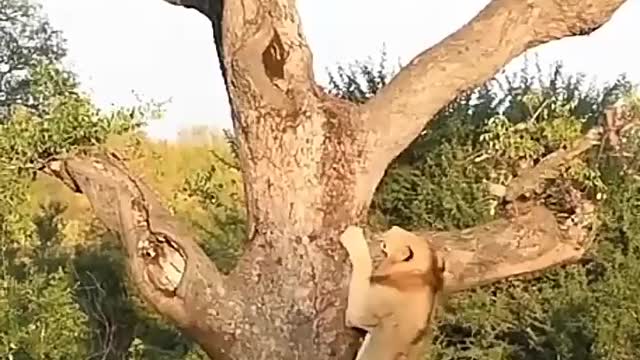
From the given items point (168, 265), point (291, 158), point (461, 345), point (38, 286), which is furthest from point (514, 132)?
point (461, 345)

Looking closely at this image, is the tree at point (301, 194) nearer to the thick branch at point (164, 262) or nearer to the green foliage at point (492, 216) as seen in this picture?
the thick branch at point (164, 262)

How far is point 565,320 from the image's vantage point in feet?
33.4

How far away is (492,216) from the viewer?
9.02 meters

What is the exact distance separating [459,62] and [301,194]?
0.85 meters

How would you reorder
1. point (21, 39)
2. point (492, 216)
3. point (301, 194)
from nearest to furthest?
point (301, 194) < point (492, 216) < point (21, 39)

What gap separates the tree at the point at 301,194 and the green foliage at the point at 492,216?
2262 millimetres

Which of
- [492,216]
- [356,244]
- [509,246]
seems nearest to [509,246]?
[509,246]

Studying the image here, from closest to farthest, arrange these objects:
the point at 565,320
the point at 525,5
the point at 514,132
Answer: the point at 525,5
the point at 514,132
the point at 565,320

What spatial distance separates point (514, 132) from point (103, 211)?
6.41ft

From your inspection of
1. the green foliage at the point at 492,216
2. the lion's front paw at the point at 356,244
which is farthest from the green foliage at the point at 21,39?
the lion's front paw at the point at 356,244

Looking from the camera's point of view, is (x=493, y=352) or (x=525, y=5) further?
(x=493, y=352)

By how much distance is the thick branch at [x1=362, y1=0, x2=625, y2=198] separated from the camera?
20.4 feet

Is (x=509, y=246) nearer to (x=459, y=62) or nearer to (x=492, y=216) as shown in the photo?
(x=459, y=62)

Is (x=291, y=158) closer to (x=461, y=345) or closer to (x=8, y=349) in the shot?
(x=8, y=349)
